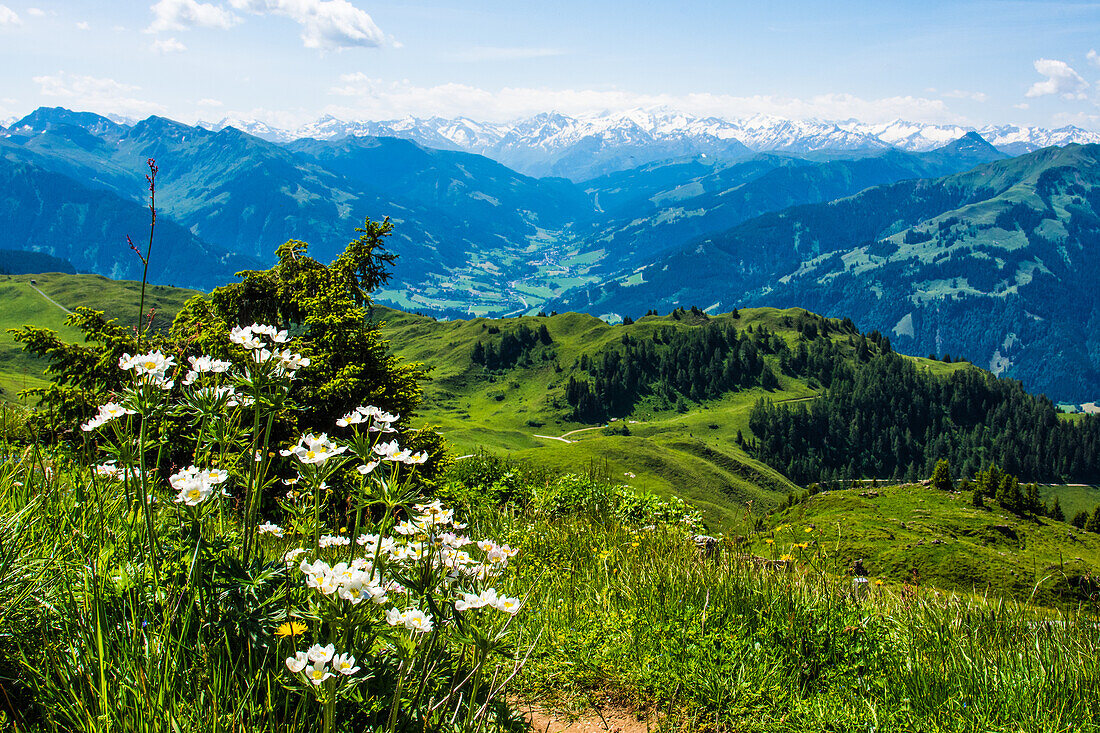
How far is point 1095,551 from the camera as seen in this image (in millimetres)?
35875

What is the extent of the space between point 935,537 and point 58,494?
→ 3468cm

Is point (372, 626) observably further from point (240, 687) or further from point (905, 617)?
point (905, 617)

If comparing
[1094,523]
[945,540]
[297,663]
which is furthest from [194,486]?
[1094,523]

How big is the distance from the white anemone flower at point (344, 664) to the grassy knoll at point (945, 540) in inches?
301

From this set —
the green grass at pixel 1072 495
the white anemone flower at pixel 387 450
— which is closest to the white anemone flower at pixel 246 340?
the white anemone flower at pixel 387 450

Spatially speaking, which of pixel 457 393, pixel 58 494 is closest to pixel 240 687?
pixel 58 494

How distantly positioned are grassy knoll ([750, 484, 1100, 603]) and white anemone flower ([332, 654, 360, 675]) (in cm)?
765

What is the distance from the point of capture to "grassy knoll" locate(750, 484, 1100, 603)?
23047 mm

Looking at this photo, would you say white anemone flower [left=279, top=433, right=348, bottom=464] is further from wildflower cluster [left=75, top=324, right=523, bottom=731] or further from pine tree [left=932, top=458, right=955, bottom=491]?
pine tree [left=932, top=458, right=955, bottom=491]

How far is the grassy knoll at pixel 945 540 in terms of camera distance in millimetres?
23047

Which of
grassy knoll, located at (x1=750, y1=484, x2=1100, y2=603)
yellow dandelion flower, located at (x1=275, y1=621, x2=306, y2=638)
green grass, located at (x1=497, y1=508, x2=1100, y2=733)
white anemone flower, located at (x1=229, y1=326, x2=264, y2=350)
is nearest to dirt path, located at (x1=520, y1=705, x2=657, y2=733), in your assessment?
green grass, located at (x1=497, y1=508, x2=1100, y2=733)

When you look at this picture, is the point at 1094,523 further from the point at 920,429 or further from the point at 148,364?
the point at 920,429

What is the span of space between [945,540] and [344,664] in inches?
1336

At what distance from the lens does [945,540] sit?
2986 cm
